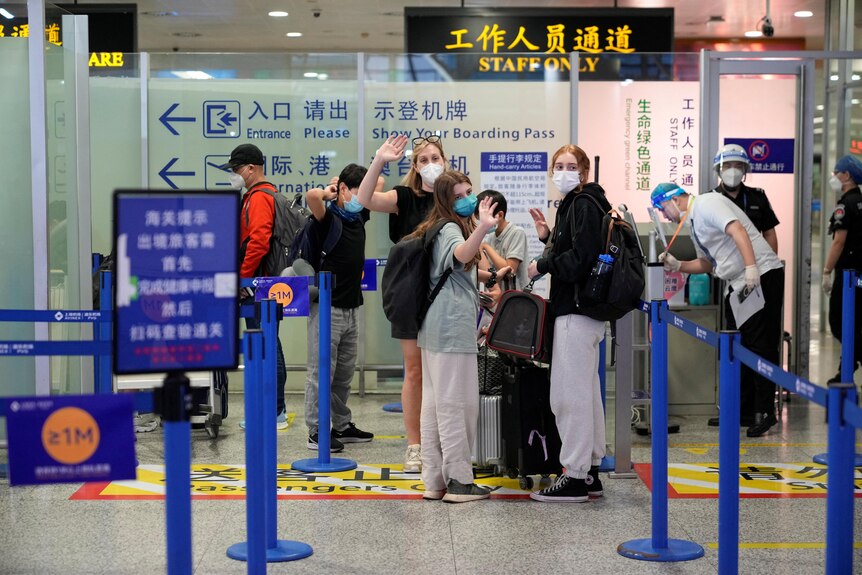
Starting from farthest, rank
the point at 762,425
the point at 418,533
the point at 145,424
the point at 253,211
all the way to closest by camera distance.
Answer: the point at 145,424
the point at 762,425
the point at 253,211
the point at 418,533

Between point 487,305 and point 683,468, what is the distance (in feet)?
4.51

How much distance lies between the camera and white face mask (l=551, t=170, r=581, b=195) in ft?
16.6

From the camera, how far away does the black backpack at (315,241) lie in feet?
20.5

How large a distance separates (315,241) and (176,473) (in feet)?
11.7

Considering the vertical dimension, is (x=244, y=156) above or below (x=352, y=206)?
above

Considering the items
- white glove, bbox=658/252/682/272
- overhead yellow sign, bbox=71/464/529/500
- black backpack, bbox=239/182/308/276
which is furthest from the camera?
black backpack, bbox=239/182/308/276

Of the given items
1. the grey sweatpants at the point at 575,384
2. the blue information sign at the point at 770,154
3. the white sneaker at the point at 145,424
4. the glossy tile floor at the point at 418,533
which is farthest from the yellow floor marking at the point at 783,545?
the blue information sign at the point at 770,154

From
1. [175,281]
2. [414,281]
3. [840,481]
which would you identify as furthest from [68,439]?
[414,281]

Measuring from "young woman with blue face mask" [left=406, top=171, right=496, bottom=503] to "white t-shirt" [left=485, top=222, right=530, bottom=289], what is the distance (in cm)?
146

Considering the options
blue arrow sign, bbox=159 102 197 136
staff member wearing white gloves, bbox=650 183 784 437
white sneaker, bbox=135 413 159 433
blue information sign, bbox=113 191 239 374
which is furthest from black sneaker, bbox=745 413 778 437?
blue information sign, bbox=113 191 239 374

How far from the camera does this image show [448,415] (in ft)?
16.5

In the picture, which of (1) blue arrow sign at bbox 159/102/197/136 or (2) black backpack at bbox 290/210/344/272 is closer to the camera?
(2) black backpack at bbox 290/210/344/272

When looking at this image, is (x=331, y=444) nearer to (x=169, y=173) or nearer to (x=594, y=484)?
(x=594, y=484)

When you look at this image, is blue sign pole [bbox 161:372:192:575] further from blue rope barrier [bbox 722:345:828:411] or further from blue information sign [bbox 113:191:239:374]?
blue rope barrier [bbox 722:345:828:411]
